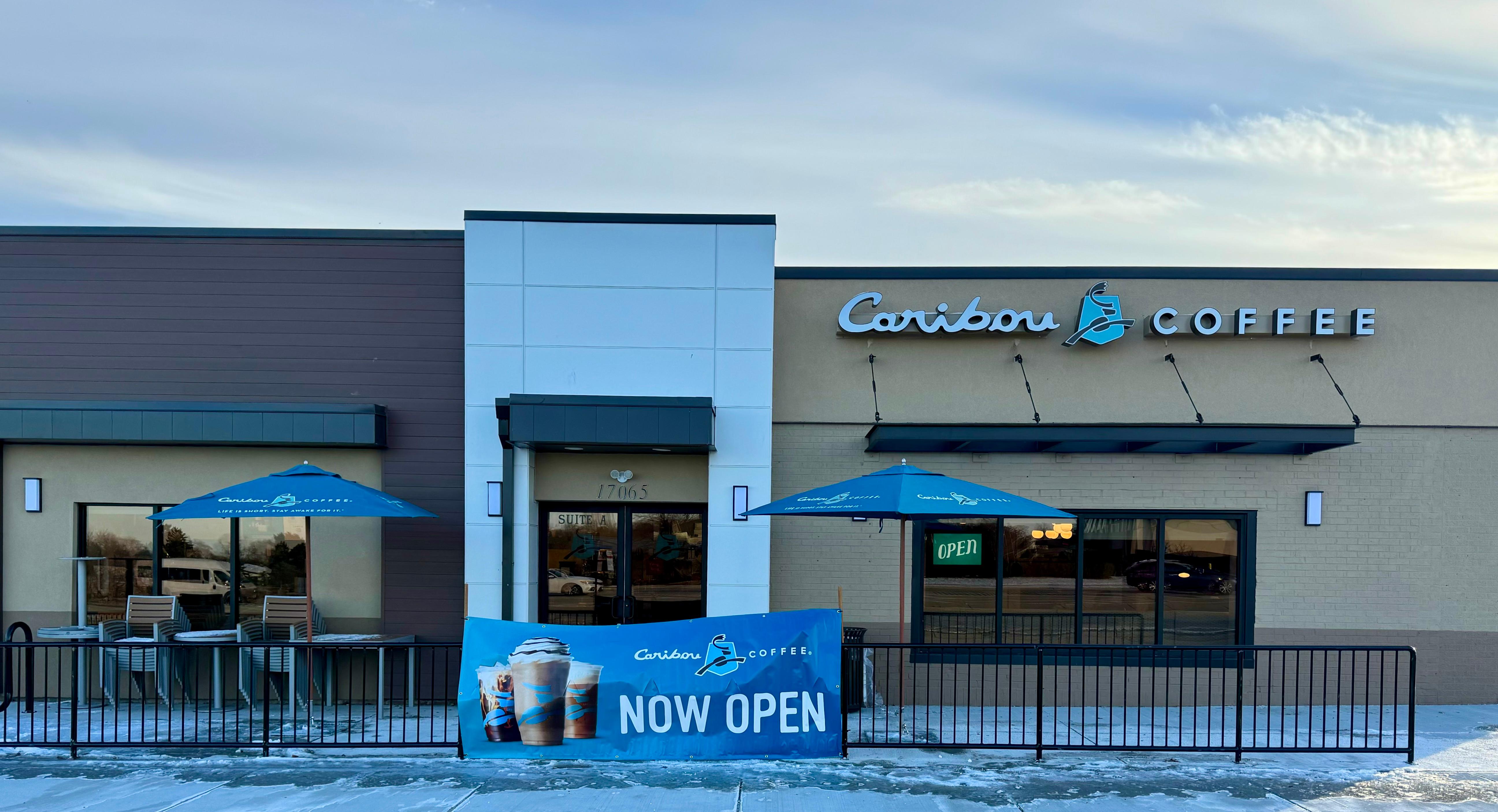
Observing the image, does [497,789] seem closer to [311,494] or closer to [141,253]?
[311,494]

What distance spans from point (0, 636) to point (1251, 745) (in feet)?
47.4

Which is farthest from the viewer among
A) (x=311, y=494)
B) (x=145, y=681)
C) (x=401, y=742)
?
(x=145, y=681)

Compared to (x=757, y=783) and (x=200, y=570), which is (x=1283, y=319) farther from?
(x=200, y=570)

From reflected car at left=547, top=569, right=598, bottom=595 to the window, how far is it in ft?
9.93

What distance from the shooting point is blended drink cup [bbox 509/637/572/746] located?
861 cm

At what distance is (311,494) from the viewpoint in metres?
9.95

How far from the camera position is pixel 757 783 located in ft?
26.1

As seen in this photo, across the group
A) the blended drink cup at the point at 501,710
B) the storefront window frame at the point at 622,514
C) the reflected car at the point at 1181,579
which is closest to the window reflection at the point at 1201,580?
the reflected car at the point at 1181,579

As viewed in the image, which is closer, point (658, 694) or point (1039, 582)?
point (658, 694)

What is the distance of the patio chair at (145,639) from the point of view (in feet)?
35.4

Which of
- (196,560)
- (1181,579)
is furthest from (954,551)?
(196,560)

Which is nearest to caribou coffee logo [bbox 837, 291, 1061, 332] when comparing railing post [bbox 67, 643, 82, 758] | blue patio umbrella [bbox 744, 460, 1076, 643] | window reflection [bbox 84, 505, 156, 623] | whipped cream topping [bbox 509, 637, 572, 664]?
blue patio umbrella [bbox 744, 460, 1076, 643]

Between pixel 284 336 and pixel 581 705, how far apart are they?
20.9 ft

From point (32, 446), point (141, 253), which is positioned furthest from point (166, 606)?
point (141, 253)
